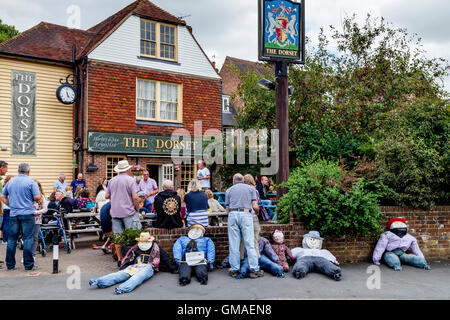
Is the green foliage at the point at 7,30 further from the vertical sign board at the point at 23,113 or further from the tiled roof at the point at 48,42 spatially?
the vertical sign board at the point at 23,113

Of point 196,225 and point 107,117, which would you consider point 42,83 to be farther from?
point 196,225

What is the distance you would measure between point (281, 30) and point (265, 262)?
17.8 ft

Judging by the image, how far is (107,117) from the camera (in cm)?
1669

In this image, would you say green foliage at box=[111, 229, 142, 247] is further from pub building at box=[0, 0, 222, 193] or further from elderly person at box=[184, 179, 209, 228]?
pub building at box=[0, 0, 222, 193]

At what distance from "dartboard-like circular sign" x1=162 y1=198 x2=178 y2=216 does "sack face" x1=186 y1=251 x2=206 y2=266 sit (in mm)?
986

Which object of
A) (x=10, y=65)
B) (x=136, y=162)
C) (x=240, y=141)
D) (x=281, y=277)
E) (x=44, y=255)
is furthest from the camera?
(x=240, y=141)

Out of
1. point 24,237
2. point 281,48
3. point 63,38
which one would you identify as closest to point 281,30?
point 281,48

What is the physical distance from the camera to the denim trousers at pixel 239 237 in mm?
7402

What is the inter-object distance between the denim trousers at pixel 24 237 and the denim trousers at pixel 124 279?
195 centimetres

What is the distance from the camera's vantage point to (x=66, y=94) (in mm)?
16469

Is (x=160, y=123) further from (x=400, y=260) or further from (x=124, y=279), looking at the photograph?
(x=400, y=260)

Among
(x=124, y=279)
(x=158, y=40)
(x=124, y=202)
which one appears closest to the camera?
(x=124, y=279)

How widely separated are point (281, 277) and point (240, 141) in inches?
474

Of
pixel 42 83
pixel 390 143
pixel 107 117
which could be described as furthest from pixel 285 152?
pixel 42 83
